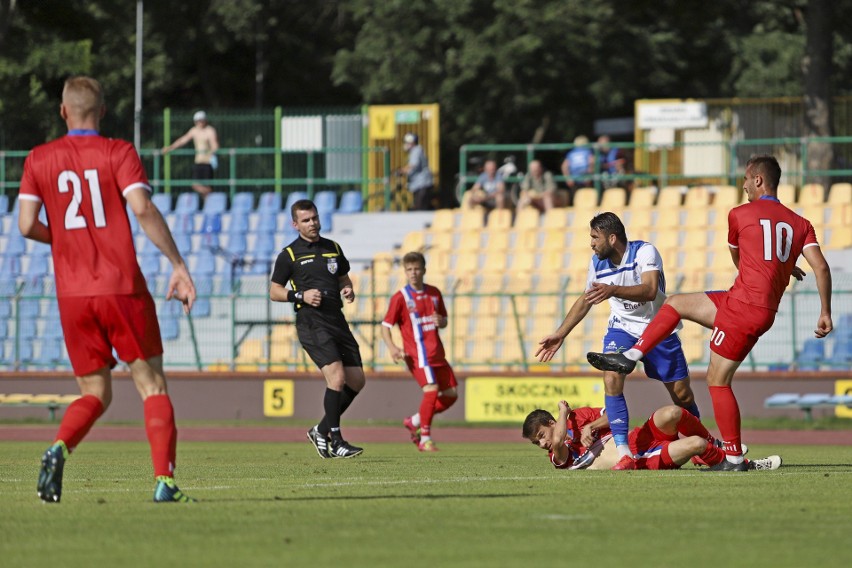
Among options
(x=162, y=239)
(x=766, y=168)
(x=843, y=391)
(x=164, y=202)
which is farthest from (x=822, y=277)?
(x=164, y=202)

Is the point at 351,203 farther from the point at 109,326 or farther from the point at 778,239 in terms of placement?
the point at 109,326

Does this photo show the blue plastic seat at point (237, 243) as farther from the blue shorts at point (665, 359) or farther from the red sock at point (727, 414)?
the red sock at point (727, 414)

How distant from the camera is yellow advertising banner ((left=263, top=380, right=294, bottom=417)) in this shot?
26797 mm

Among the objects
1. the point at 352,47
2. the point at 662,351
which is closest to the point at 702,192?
the point at 662,351

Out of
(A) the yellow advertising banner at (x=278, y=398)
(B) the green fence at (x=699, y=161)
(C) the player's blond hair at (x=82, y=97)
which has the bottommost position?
(A) the yellow advertising banner at (x=278, y=398)

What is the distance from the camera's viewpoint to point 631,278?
12.8m

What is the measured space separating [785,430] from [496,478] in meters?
12.7

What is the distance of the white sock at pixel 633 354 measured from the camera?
1170 centimetres

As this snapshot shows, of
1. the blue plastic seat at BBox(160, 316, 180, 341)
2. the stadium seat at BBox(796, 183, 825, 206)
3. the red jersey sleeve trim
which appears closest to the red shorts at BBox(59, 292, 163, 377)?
the red jersey sleeve trim

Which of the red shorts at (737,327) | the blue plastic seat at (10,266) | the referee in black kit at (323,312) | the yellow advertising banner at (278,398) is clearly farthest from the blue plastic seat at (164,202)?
the red shorts at (737,327)

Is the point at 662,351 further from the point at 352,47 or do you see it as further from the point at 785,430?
the point at 352,47

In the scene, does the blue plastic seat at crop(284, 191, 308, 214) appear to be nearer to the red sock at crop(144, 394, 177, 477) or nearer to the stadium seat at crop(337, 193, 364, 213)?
the stadium seat at crop(337, 193, 364, 213)

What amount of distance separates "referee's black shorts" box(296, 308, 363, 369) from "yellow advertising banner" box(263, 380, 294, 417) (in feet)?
37.9

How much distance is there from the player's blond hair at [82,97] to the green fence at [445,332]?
47.3 ft
